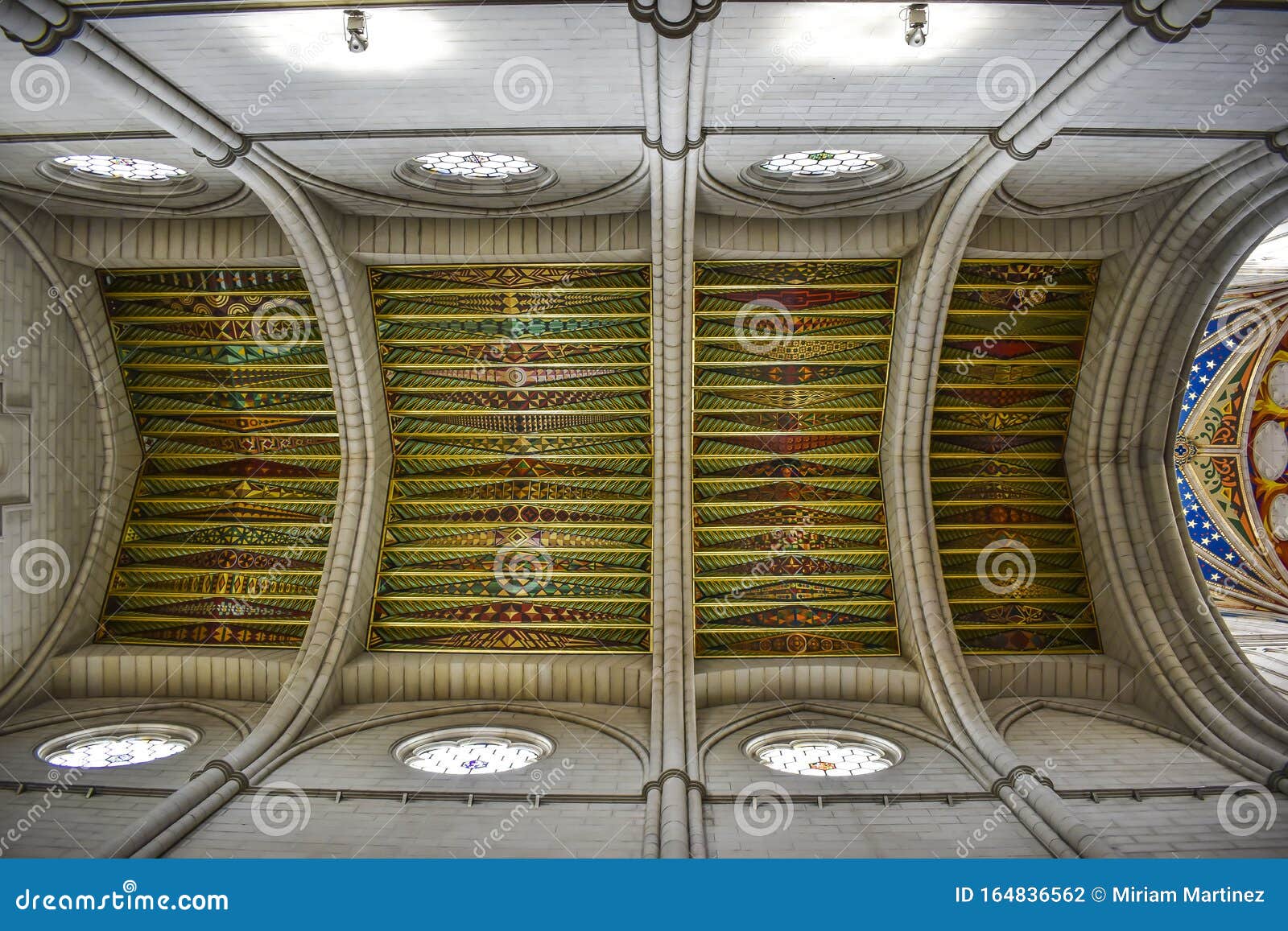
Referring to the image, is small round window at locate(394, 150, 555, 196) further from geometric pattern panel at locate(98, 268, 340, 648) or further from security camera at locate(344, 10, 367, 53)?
→ geometric pattern panel at locate(98, 268, 340, 648)

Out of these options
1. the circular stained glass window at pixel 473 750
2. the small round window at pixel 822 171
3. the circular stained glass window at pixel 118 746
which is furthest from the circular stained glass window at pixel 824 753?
the circular stained glass window at pixel 118 746

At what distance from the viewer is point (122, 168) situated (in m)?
11.1

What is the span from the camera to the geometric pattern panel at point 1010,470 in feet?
42.3

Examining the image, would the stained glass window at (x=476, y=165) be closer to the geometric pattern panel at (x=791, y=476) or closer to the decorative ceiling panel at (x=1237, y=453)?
the geometric pattern panel at (x=791, y=476)

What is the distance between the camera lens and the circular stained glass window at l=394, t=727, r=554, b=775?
1124 centimetres

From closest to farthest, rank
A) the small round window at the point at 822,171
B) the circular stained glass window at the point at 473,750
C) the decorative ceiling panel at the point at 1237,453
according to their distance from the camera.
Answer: the small round window at the point at 822,171, the circular stained glass window at the point at 473,750, the decorative ceiling panel at the point at 1237,453

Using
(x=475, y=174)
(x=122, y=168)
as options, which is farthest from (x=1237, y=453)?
(x=122, y=168)

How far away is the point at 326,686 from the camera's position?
12.2 meters

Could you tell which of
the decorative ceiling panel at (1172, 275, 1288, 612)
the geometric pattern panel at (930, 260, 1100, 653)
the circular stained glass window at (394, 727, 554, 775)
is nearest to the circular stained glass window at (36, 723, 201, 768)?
the circular stained glass window at (394, 727, 554, 775)

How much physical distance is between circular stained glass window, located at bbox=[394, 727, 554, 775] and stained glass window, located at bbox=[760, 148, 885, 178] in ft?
25.7

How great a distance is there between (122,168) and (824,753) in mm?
11511

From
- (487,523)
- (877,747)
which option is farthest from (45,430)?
(877,747)

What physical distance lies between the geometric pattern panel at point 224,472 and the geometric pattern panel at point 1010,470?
9261 millimetres

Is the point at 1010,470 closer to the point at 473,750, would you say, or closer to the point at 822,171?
the point at 822,171
